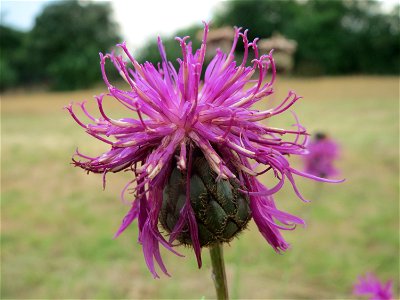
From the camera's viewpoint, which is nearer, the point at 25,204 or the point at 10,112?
the point at 25,204

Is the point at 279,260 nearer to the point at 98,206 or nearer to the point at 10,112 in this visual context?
the point at 98,206

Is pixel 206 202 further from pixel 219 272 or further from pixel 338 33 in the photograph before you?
pixel 338 33

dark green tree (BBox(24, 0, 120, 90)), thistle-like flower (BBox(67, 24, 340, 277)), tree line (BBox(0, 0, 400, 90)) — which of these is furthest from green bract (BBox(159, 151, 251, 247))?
dark green tree (BBox(24, 0, 120, 90))

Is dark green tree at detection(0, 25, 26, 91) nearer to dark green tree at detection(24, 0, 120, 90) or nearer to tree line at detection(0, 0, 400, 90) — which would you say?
tree line at detection(0, 0, 400, 90)

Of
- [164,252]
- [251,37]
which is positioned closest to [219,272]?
[164,252]

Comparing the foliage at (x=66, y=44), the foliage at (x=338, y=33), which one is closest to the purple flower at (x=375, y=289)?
the foliage at (x=338, y=33)

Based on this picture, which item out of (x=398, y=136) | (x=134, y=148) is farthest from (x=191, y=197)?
(x=398, y=136)
